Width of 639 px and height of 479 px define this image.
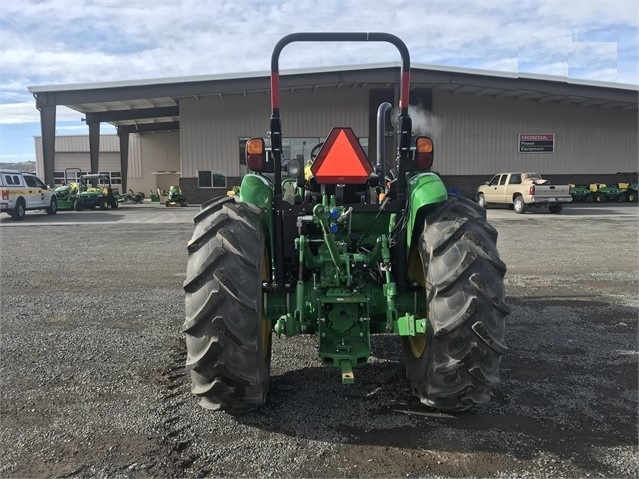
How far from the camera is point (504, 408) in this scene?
3680mm

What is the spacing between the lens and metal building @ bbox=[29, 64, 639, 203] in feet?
81.8

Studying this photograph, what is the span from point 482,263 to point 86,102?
2621cm

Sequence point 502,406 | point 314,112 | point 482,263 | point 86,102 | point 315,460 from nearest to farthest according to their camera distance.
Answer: point 315,460, point 482,263, point 502,406, point 86,102, point 314,112

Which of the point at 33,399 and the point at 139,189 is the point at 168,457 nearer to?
the point at 33,399

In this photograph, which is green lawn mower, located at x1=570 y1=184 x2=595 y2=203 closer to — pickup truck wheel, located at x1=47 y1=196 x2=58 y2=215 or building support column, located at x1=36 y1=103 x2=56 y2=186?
pickup truck wheel, located at x1=47 y1=196 x2=58 y2=215

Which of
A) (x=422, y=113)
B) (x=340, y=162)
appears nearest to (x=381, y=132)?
(x=340, y=162)

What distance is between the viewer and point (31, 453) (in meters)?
3.14

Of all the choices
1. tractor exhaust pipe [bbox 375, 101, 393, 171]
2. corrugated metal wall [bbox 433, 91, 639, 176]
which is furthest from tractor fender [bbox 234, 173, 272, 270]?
corrugated metal wall [bbox 433, 91, 639, 176]

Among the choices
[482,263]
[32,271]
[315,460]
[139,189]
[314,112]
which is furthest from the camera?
[139,189]

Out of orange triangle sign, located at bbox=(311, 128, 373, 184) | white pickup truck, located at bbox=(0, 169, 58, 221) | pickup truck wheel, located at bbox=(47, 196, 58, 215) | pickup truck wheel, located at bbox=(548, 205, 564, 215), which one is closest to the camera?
orange triangle sign, located at bbox=(311, 128, 373, 184)

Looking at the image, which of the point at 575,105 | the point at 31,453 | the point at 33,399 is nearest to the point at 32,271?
the point at 33,399

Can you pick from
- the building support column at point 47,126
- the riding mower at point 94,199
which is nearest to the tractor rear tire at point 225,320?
the riding mower at point 94,199

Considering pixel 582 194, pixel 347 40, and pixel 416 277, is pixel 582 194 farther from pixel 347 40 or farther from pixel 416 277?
pixel 347 40

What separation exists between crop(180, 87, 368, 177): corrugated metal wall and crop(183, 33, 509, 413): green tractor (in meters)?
24.0
